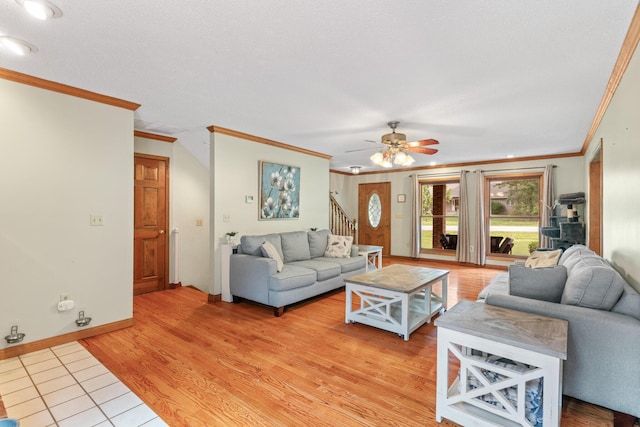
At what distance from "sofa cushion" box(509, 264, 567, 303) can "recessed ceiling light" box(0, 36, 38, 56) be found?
12.8ft

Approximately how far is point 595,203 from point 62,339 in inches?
262

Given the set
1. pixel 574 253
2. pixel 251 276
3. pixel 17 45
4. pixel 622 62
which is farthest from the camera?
pixel 251 276

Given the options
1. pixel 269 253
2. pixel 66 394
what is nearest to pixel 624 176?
pixel 269 253

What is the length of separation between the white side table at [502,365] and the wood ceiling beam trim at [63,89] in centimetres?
361

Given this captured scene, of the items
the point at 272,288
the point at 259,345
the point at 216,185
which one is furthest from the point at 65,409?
the point at 216,185

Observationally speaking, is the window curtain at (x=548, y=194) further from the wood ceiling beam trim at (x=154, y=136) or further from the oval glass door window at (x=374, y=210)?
the wood ceiling beam trim at (x=154, y=136)

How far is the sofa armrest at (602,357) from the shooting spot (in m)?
1.79

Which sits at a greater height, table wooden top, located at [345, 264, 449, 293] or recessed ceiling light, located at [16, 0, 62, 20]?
recessed ceiling light, located at [16, 0, 62, 20]

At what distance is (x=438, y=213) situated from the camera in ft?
25.6

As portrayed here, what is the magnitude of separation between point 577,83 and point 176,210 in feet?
17.4

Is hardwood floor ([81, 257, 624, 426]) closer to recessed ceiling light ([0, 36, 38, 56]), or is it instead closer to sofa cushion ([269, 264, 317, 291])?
sofa cushion ([269, 264, 317, 291])

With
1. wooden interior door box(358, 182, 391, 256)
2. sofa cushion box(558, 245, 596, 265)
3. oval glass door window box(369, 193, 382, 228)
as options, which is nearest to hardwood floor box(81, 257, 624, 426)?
sofa cushion box(558, 245, 596, 265)

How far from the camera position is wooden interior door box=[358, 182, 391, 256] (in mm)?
8297

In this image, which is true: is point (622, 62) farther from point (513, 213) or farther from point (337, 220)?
point (337, 220)
